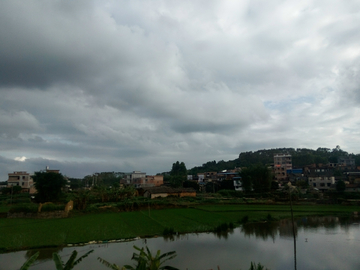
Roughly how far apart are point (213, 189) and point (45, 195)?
3584cm

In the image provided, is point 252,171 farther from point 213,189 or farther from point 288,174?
point 288,174

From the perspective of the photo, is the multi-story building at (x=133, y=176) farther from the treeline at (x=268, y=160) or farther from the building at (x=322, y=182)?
the building at (x=322, y=182)

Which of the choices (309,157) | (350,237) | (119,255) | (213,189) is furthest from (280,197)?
(309,157)

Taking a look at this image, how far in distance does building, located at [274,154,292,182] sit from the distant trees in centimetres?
1641

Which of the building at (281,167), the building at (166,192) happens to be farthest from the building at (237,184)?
the building at (166,192)

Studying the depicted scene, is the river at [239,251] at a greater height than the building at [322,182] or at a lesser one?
lesser

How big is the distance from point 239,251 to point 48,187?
125 ft

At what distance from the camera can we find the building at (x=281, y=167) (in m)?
74.0

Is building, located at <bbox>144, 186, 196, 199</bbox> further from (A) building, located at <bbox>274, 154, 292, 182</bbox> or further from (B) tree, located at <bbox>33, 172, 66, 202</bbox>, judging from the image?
(A) building, located at <bbox>274, 154, 292, 182</bbox>

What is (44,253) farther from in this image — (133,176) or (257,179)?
(133,176)

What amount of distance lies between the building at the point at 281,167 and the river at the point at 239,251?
56450 mm

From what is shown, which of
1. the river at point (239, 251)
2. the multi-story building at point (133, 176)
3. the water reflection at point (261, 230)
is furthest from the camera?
the multi-story building at point (133, 176)

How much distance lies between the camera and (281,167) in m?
75.9

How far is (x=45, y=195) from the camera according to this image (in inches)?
1686
